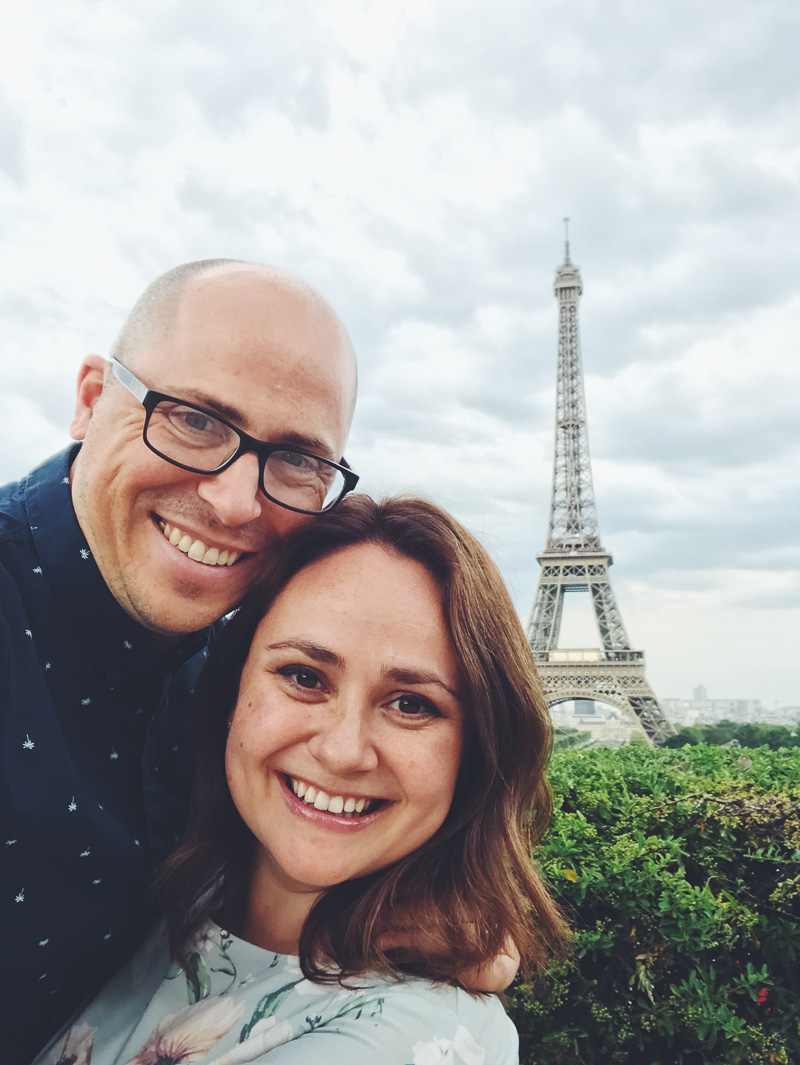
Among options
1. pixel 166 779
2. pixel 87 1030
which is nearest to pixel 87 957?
pixel 87 1030

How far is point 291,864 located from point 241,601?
84 cm

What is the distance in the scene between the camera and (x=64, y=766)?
6.73 feet

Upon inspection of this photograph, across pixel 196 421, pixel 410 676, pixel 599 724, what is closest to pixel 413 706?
pixel 410 676

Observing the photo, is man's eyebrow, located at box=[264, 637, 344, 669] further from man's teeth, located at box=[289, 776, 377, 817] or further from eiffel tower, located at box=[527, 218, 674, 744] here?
eiffel tower, located at box=[527, 218, 674, 744]

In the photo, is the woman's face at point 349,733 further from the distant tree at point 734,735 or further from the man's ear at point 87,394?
the distant tree at point 734,735

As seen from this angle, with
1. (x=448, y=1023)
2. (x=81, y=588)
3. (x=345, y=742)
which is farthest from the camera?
(x=81, y=588)

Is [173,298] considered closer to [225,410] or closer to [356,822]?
[225,410]

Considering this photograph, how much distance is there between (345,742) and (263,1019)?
2.27 feet

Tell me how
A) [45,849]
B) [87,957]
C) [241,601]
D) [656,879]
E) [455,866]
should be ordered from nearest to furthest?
[45,849]
[87,957]
[455,866]
[241,601]
[656,879]

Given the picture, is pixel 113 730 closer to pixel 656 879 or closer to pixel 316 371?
pixel 316 371

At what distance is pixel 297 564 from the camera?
2445 millimetres

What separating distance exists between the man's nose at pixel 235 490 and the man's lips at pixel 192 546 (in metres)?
0.11

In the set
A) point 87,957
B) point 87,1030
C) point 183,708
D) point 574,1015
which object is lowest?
point 574,1015

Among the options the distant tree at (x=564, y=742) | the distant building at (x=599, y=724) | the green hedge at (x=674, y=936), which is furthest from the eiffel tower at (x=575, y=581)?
the green hedge at (x=674, y=936)
